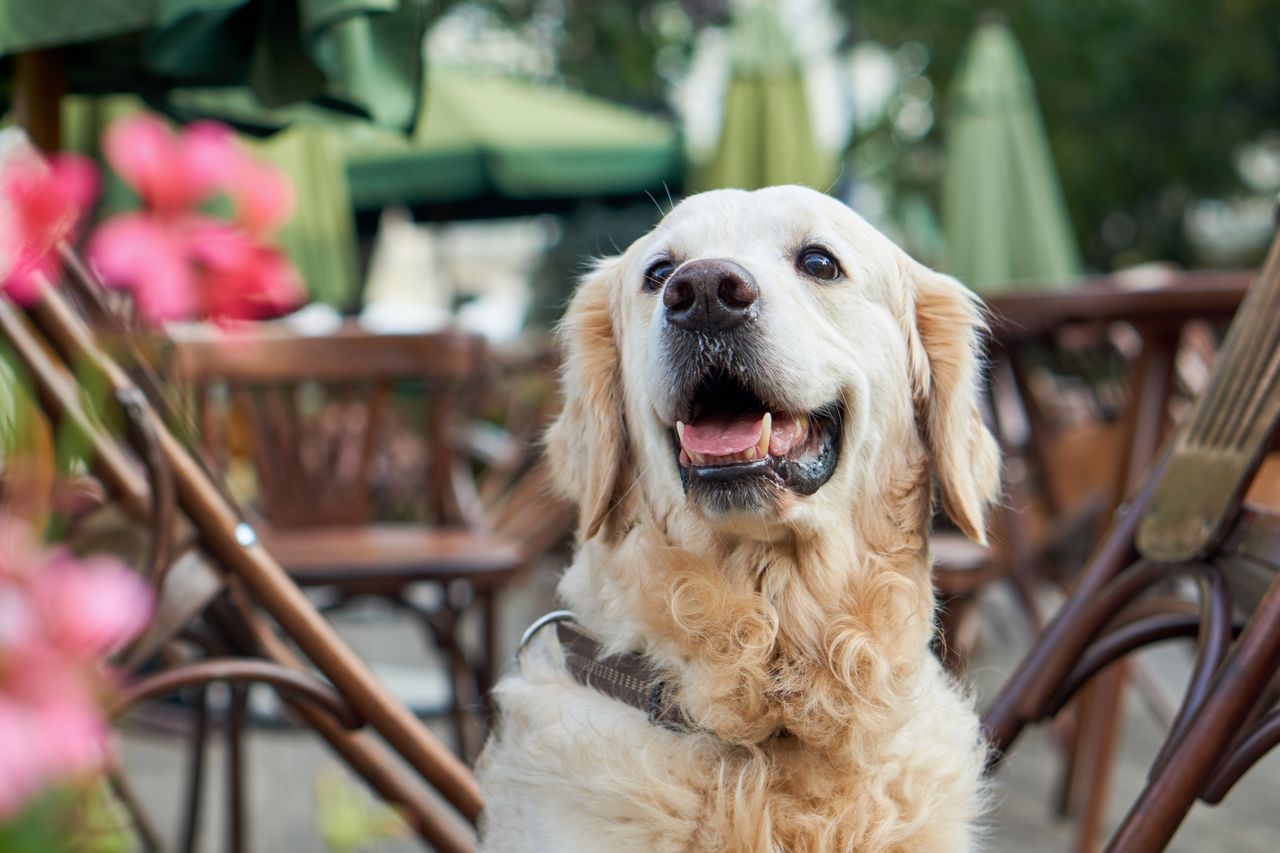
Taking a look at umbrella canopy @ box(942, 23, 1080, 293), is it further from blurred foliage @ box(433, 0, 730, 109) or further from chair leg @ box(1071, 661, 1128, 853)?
blurred foliage @ box(433, 0, 730, 109)

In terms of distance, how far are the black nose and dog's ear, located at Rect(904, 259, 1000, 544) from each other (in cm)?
42

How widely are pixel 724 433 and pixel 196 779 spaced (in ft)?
5.99

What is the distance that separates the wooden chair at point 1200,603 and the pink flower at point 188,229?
131 centimetres

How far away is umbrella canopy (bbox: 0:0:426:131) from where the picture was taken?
7.67 ft

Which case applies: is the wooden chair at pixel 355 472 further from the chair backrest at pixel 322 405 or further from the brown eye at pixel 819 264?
the brown eye at pixel 819 264

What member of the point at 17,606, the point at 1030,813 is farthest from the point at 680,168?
the point at 17,606

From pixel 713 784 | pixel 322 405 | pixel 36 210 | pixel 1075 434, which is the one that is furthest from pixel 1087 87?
pixel 36 210

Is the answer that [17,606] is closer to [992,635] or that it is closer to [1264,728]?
[1264,728]

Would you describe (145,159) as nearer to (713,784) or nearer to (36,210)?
(36,210)

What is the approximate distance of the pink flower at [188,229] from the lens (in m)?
0.85

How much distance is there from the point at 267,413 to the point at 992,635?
413 cm

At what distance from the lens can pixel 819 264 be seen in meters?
2.03

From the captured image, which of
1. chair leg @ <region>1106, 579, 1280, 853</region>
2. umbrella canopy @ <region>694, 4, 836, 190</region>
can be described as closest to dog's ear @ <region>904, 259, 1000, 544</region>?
chair leg @ <region>1106, 579, 1280, 853</region>

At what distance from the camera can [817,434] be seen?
6.39ft
